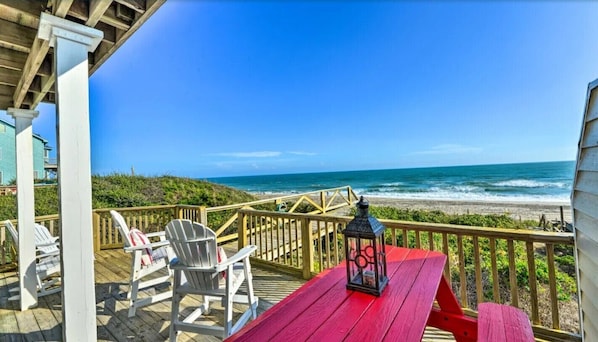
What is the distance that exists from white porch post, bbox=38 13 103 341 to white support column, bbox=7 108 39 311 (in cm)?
192

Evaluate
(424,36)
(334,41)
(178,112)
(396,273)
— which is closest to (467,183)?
(424,36)

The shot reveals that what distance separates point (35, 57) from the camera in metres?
1.70

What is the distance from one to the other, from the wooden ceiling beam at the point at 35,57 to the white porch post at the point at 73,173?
0.09 m

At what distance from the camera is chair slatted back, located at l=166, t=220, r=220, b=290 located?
201 cm

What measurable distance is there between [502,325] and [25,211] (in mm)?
4076

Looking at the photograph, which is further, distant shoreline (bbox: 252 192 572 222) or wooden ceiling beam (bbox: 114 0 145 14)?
distant shoreline (bbox: 252 192 572 222)

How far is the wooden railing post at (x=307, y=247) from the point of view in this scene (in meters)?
3.08

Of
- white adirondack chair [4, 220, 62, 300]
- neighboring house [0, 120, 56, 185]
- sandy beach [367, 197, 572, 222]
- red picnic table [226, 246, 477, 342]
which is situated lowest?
sandy beach [367, 197, 572, 222]

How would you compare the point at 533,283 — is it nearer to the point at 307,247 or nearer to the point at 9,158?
the point at 307,247

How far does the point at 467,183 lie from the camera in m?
22.3

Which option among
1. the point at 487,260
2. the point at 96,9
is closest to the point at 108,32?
the point at 96,9

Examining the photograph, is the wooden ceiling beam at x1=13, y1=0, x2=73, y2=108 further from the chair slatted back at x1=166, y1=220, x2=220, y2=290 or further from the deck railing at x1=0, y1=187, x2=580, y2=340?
the deck railing at x1=0, y1=187, x2=580, y2=340

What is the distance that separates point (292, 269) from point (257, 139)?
67.1ft

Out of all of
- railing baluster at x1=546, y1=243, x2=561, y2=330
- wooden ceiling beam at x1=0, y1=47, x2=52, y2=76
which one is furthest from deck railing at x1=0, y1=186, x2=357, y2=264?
railing baluster at x1=546, y1=243, x2=561, y2=330
